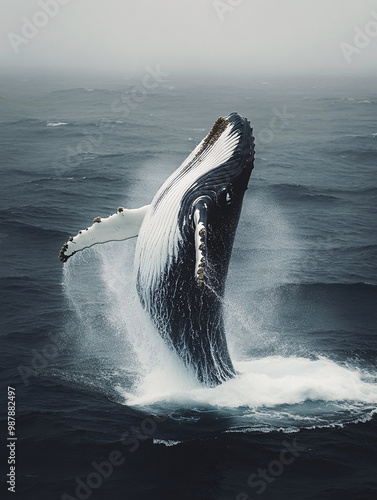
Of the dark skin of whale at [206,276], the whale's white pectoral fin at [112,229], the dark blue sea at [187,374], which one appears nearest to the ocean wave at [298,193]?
the dark blue sea at [187,374]

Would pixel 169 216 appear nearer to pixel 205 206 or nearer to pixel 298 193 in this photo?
pixel 205 206

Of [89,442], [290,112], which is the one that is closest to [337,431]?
[89,442]

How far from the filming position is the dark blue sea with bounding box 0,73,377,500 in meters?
10.5

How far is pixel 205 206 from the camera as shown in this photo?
962 cm

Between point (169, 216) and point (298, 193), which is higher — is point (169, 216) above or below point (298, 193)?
below

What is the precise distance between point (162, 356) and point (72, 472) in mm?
2915

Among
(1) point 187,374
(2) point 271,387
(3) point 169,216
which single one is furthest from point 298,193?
(3) point 169,216

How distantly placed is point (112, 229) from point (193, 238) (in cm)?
256

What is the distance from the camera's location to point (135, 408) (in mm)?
12367

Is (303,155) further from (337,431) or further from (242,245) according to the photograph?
(337,431)

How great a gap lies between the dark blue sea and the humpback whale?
758mm

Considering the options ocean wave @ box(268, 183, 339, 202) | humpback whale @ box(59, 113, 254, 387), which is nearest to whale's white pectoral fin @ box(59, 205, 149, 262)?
humpback whale @ box(59, 113, 254, 387)

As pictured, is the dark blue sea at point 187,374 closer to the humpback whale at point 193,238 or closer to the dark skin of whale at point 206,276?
the dark skin of whale at point 206,276

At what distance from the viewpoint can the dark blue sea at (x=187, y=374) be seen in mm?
10484
